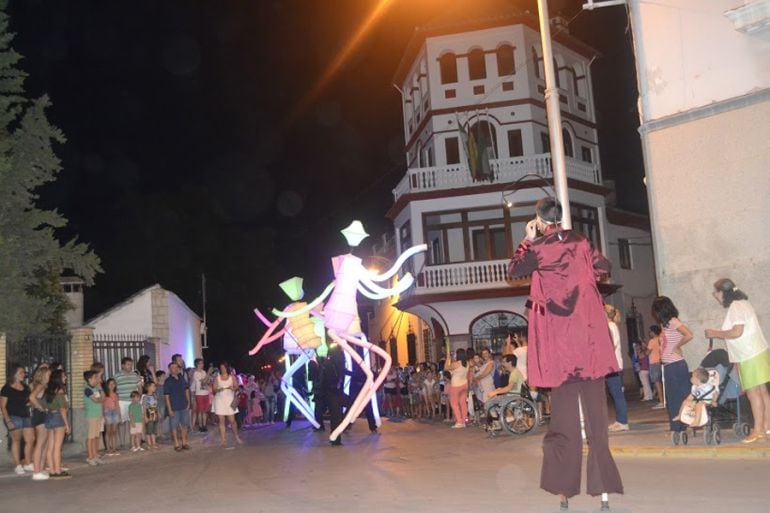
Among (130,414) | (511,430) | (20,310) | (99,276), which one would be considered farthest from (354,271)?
(99,276)

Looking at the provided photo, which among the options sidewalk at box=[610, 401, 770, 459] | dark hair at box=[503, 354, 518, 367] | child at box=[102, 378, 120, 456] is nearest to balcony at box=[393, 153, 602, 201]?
dark hair at box=[503, 354, 518, 367]

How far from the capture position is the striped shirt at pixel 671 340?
1102 centimetres

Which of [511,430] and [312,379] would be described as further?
[312,379]

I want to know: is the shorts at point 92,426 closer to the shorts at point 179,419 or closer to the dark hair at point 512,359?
the shorts at point 179,419

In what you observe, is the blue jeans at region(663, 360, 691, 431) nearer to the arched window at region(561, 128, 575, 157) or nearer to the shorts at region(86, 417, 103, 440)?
the shorts at region(86, 417, 103, 440)

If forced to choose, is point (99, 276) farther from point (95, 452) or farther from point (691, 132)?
point (691, 132)

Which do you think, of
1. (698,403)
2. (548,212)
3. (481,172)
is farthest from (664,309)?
(481,172)

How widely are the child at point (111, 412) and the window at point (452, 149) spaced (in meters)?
19.2

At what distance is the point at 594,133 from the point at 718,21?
2284 centimetres

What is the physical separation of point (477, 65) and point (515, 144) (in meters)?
3.58

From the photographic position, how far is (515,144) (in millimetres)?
31828

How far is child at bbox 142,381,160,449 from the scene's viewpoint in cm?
1702

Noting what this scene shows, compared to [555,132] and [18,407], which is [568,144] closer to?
[555,132]

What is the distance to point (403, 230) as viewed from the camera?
1339 inches
